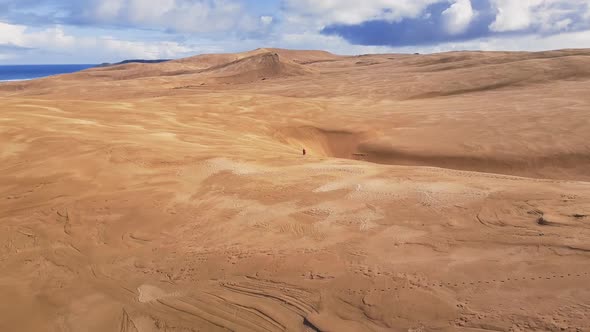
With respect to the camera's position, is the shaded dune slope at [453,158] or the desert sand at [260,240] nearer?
the desert sand at [260,240]

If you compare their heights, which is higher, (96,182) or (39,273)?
(96,182)

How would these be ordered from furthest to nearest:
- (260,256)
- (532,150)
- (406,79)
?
(406,79) → (532,150) → (260,256)

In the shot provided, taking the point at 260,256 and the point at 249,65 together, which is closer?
the point at 260,256

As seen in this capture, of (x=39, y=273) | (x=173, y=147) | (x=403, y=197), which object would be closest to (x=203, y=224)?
(x=39, y=273)

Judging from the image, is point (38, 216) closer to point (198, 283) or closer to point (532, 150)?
point (198, 283)

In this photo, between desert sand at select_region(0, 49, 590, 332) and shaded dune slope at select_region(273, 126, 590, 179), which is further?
shaded dune slope at select_region(273, 126, 590, 179)

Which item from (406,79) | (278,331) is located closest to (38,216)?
(278,331)

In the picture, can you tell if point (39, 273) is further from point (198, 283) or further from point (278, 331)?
point (278, 331)

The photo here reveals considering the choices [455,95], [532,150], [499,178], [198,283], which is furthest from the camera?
[455,95]

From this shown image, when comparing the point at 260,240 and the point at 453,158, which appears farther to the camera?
the point at 453,158

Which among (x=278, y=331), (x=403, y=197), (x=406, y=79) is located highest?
(x=406, y=79)

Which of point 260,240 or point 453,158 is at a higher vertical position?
point 260,240
